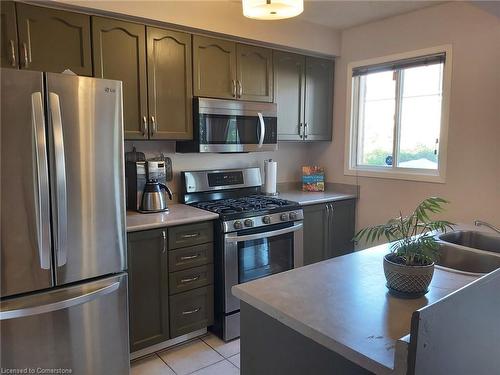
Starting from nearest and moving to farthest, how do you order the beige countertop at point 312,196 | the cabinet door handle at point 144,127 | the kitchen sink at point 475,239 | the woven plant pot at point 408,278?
the woven plant pot at point 408,278, the kitchen sink at point 475,239, the cabinet door handle at point 144,127, the beige countertop at point 312,196

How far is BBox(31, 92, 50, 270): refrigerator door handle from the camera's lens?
176 centimetres

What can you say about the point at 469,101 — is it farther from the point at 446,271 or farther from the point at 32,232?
the point at 32,232

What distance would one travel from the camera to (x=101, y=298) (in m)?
2.08

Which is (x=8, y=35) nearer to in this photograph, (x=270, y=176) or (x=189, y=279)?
(x=189, y=279)

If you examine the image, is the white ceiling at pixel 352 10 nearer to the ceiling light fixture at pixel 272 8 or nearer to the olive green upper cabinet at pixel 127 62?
the olive green upper cabinet at pixel 127 62

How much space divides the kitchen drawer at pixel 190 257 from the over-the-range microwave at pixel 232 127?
2.46 feet

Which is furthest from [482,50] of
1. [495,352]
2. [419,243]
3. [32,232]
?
[32,232]

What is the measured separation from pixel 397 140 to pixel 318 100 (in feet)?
2.76

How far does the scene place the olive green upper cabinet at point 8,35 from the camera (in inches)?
81.7

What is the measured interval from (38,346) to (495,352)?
6.45ft

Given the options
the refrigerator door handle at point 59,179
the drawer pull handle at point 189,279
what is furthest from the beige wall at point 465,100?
the refrigerator door handle at point 59,179

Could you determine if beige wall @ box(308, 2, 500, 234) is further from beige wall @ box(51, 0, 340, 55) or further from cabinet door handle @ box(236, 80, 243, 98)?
cabinet door handle @ box(236, 80, 243, 98)

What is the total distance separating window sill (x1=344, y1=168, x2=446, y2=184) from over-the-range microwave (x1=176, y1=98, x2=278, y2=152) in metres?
0.89

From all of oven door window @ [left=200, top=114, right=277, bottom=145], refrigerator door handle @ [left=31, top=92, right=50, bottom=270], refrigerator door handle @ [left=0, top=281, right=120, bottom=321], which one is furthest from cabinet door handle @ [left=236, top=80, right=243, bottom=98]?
refrigerator door handle @ [left=0, top=281, right=120, bottom=321]
